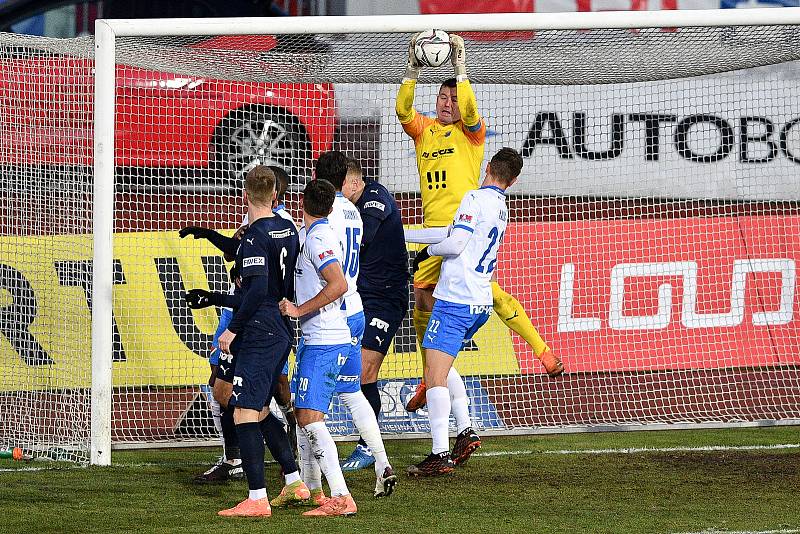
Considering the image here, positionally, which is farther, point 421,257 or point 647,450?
point 647,450

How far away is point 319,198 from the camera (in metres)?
6.37

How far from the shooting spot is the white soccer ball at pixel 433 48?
770cm

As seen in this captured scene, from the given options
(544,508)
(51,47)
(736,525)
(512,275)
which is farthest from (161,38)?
(736,525)

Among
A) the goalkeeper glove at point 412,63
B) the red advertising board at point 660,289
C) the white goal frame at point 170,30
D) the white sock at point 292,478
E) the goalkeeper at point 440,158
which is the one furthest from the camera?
the red advertising board at point 660,289

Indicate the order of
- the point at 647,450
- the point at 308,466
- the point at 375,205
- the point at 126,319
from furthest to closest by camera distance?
1. the point at 126,319
2. the point at 647,450
3. the point at 375,205
4. the point at 308,466

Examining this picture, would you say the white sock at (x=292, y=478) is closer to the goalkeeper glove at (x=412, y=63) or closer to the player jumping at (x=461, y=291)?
the player jumping at (x=461, y=291)

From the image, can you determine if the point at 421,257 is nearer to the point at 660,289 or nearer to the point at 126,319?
the point at 126,319

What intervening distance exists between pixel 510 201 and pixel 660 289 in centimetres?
161

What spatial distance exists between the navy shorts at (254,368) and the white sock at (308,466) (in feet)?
1.82

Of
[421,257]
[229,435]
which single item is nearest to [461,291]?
[421,257]

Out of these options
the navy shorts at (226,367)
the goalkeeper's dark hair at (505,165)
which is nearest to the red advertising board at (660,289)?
the goalkeeper's dark hair at (505,165)

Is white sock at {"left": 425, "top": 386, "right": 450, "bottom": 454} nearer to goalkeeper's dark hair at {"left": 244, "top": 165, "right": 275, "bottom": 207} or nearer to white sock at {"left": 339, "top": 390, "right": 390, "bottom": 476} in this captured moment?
white sock at {"left": 339, "top": 390, "right": 390, "bottom": 476}

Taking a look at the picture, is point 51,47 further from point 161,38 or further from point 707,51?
point 707,51

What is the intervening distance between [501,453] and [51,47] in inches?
177
